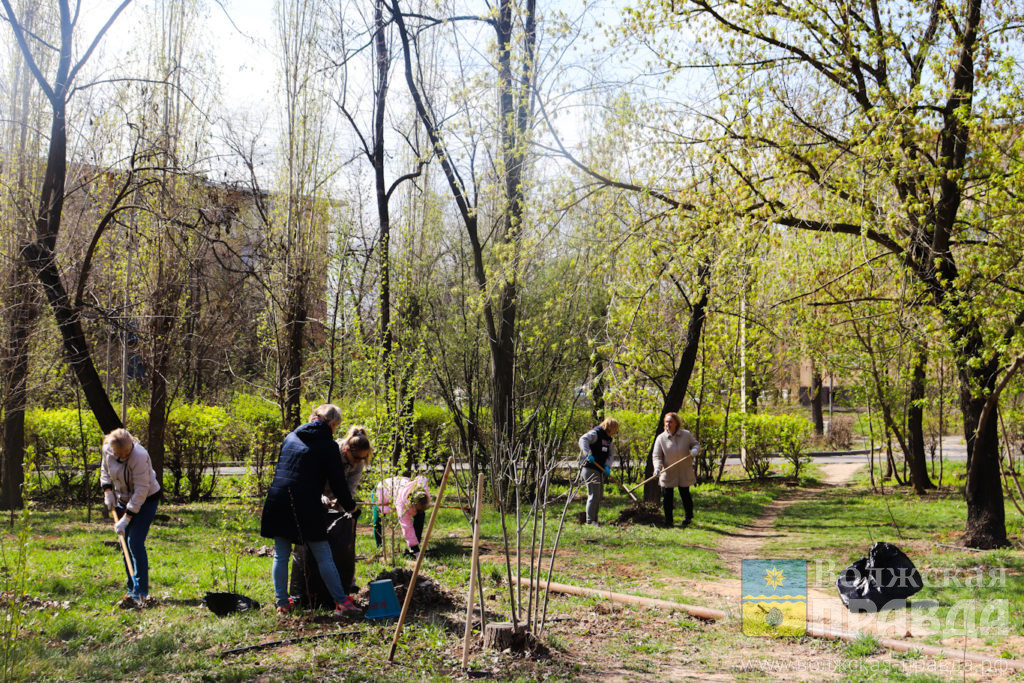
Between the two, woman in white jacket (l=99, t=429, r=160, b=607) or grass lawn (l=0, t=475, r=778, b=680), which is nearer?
grass lawn (l=0, t=475, r=778, b=680)

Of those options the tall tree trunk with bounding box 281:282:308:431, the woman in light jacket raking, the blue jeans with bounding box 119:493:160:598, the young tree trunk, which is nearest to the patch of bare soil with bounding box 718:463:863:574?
the woman in light jacket raking

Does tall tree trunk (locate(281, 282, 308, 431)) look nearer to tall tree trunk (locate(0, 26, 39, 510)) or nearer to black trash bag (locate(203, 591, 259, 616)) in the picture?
tall tree trunk (locate(0, 26, 39, 510))

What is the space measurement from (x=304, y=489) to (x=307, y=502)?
0.32 ft

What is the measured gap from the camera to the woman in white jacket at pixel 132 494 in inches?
254

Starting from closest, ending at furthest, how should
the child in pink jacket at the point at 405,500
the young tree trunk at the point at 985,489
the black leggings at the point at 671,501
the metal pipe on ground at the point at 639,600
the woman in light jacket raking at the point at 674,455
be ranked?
the metal pipe on ground at the point at 639,600, the child in pink jacket at the point at 405,500, the young tree trunk at the point at 985,489, the woman in light jacket raking at the point at 674,455, the black leggings at the point at 671,501

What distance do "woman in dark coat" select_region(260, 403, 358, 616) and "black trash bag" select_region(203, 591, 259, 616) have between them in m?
0.42

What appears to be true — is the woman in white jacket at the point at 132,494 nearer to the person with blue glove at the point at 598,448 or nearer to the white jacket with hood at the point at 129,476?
the white jacket with hood at the point at 129,476

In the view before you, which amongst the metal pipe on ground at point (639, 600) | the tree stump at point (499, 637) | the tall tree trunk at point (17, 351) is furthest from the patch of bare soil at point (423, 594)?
the tall tree trunk at point (17, 351)

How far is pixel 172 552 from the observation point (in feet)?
29.3

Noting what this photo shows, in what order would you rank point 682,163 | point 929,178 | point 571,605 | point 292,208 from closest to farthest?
point 571,605
point 929,178
point 682,163
point 292,208

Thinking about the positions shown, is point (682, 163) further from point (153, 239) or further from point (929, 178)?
point (153, 239)

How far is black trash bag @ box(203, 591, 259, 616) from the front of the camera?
612 cm

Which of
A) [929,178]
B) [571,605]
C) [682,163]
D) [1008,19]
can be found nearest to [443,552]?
[571,605]

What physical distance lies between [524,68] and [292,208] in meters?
6.78
